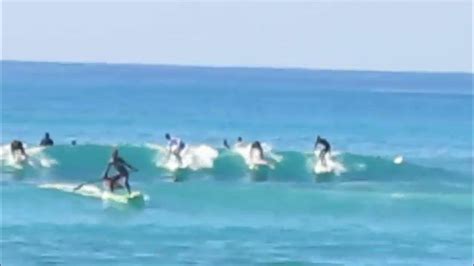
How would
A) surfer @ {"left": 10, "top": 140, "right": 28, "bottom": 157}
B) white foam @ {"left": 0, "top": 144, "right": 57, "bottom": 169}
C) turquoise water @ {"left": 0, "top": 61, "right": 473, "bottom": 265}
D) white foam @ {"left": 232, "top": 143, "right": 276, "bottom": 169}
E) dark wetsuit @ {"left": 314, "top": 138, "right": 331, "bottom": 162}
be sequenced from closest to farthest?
turquoise water @ {"left": 0, "top": 61, "right": 473, "bottom": 265} < white foam @ {"left": 0, "top": 144, "right": 57, "bottom": 169} < surfer @ {"left": 10, "top": 140, "right": 28, "bottom": 157} < white foam @ {"left": 232, "top": 143, "right": 276, "bottom": 169} < dark wetsuit @ {"left": 314, "top": 138, "right": 331, "bottom": 162}

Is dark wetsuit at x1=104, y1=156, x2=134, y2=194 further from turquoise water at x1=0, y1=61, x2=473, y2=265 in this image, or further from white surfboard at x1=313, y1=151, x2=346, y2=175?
white surfboard at x1=313, y1=151, x2=346, y2=175

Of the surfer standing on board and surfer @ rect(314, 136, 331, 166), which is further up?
surfer @ rect(314, 136, 331, 166)

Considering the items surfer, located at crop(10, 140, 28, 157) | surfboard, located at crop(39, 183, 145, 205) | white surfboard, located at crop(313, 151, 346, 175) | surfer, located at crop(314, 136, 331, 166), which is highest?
surfer, located at crop(314, 136, 331, 166)

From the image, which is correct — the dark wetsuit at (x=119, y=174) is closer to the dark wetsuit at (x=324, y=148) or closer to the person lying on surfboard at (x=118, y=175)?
the person lying on surfboard at (x=118, y=175)

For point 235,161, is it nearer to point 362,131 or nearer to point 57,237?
point 57,237

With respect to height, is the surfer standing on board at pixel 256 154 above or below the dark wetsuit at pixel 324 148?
below

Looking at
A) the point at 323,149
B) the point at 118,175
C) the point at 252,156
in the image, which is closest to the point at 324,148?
the point at 323,149

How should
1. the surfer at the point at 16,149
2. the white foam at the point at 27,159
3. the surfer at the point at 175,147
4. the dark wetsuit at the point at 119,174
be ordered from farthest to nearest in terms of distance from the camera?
1. the surfer at the point at 175,147
2. the surfer at the point at 16,149
3. the white foam at the point at 27,159
4. the dark wetsuit at the point at 119,174

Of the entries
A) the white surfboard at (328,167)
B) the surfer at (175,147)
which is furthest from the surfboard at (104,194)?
the white surfboard at (328,167)

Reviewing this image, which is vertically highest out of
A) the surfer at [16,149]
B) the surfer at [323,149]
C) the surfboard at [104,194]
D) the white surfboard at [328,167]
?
the surfer at [323,149]

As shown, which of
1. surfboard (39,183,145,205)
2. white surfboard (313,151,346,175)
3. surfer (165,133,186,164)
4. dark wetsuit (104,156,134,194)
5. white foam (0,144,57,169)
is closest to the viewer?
dark wetsuit (104,156,134,194)

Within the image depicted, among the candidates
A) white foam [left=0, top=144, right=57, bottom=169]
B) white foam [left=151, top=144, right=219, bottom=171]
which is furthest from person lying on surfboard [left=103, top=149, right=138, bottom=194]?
white foam [left=151, top=144, right=219, bottom=171]

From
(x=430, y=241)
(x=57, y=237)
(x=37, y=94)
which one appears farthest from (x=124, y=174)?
(x=37, y=94)

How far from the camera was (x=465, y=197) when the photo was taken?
91.7ft
